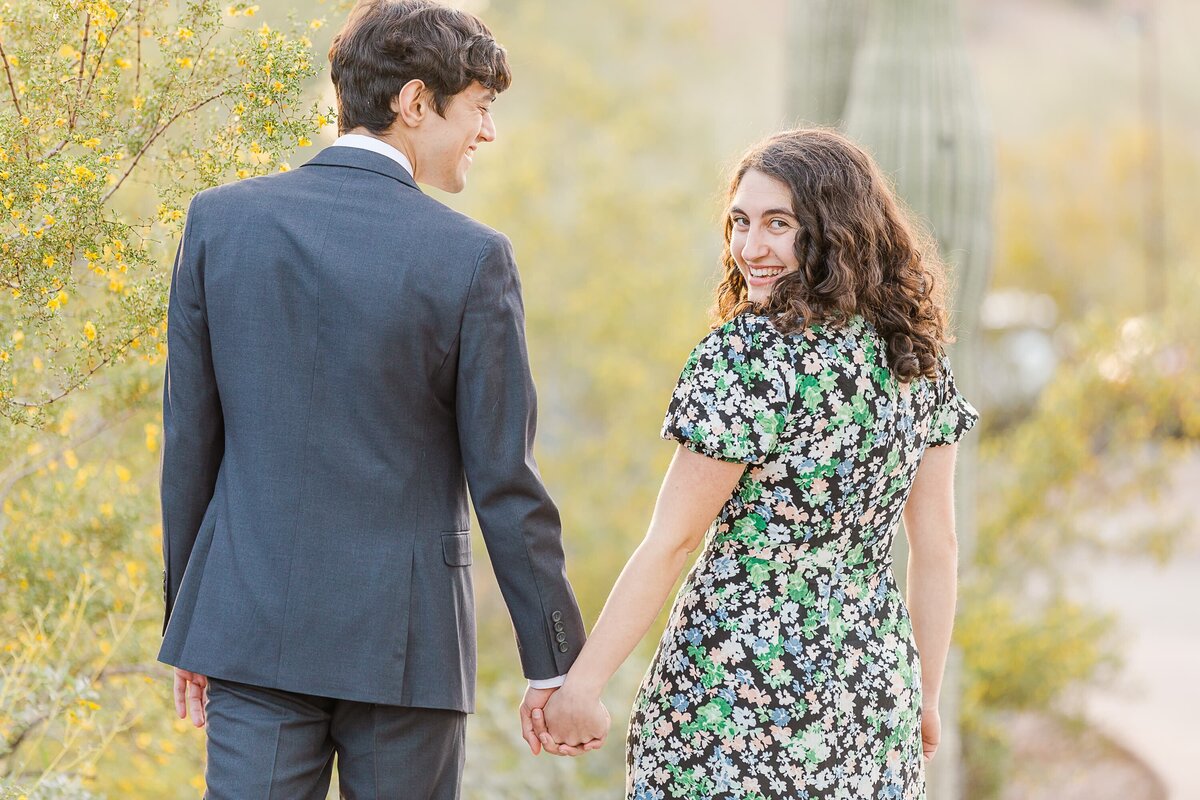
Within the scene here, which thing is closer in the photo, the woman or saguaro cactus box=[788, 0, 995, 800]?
the woman

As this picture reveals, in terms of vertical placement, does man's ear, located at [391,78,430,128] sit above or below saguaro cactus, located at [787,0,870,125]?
below

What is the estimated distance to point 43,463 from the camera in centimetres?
287

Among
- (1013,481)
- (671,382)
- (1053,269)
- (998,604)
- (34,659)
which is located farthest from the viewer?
(1053,269)

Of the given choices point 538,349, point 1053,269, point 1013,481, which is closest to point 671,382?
point 538,349

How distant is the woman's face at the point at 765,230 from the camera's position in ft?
6.79

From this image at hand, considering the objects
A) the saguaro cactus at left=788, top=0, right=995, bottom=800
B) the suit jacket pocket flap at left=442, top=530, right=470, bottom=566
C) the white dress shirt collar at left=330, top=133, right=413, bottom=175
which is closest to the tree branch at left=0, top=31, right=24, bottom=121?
the white dress shirt collar at left=330, top=133, right=413, bottom=175

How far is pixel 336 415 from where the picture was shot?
6.28 ft

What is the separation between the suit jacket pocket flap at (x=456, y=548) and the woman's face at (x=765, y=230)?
61 centimetres

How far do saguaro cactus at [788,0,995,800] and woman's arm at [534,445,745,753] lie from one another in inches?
73.6

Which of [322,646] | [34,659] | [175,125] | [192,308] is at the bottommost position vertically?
[34,659]

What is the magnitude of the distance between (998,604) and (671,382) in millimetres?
2677

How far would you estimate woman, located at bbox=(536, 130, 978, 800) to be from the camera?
2.03 metres

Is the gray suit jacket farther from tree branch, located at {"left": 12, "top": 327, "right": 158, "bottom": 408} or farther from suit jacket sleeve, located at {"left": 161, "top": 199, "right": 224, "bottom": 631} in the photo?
tree branch, located at {"left": 12, "top": 327, "right": 158, "bottom": 408}

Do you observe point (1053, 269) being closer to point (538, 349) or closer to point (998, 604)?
point (538, 349)
